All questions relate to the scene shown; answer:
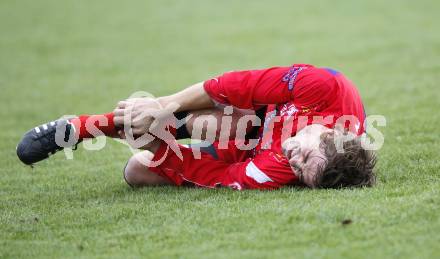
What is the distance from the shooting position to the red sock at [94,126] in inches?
217

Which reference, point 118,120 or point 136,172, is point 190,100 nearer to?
point 118,120

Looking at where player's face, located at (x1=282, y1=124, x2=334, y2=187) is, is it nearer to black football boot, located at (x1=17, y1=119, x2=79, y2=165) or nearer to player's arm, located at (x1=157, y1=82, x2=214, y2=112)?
player's arm, located at (x1=157, y1=82, x2=214, y2=112)

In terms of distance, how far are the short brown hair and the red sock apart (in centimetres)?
152

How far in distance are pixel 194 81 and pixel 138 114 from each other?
20.6ft

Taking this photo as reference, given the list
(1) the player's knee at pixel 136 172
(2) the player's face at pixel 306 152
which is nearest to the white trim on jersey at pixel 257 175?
(2) the player's face at pixel 306 152

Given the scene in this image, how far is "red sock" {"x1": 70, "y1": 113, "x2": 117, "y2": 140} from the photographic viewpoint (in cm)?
552

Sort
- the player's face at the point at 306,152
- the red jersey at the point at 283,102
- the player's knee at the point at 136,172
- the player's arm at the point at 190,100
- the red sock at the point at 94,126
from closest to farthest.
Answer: the player's face at the point at 306,152 < the red jersey at the point at 283,102 < the player's arm at the point at 190,100 < the red sock at the point at 94,126 < the player's knee at the point at 136,172

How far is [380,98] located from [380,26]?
6.69 metres

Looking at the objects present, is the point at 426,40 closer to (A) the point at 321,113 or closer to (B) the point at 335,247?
(A) the point at 321,113

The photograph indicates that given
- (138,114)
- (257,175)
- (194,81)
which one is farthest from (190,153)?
(194,81)

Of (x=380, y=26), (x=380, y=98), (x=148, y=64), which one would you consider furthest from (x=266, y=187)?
(x=380, y=26)

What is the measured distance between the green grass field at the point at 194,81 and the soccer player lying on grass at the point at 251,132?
0.56ft

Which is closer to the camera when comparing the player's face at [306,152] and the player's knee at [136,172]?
the player's face at [306,152]

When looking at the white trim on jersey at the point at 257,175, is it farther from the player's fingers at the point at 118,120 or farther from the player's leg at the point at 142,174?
the player's fingers at the point at 118,120
